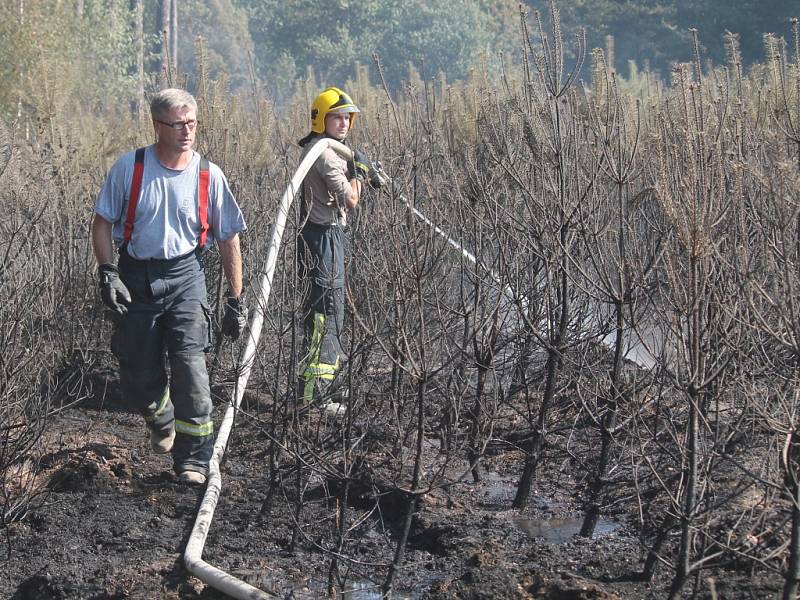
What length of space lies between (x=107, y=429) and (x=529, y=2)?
3935 centimetres

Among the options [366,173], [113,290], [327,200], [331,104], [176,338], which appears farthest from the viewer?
[327,200]

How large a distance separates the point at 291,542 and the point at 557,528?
126cm

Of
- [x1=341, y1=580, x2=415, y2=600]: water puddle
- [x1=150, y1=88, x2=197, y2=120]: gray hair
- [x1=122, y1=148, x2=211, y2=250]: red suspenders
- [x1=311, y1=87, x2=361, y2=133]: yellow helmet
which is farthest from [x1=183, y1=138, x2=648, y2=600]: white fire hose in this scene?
[x1=150, y1=88, x2=197, y2=120]: gray hair

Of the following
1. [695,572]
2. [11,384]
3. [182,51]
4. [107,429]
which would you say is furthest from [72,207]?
[182,51]

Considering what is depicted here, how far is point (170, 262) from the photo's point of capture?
514 cm

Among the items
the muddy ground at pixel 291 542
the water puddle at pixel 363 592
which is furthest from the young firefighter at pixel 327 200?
the water puddle at pixel 363 592

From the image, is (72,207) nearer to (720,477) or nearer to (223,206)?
(223,206)

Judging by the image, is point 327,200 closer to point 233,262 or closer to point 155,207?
point 233,262

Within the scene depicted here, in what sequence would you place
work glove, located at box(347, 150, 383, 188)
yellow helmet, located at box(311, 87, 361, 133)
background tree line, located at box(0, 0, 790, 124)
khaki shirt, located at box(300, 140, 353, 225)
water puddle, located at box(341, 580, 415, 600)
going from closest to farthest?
water puddle, located at box(341, 580, 415, 600) → work glove, located at box(347, 150, 383, 188) → khaki shirt, located at box(300, 140, 353, 225) → yellow helmet, located at box(311, 87, 361, 133) → background tree line, located at box(0, 0, 790, 124)

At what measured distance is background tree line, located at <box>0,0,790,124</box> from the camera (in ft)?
68.6

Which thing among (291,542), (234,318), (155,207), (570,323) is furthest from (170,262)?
(570,323)

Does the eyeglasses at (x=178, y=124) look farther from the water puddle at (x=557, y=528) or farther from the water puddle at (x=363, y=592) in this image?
the water puddle at (x=557, y=528)

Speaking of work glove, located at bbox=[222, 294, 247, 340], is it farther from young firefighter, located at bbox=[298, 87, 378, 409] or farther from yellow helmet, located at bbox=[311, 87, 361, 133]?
yellow helmet, located at bbox=[311, 87, 361, 133]

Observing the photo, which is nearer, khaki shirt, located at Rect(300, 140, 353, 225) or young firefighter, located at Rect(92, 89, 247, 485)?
young firefighter, located at Rect(92, 89, 247, 485)
